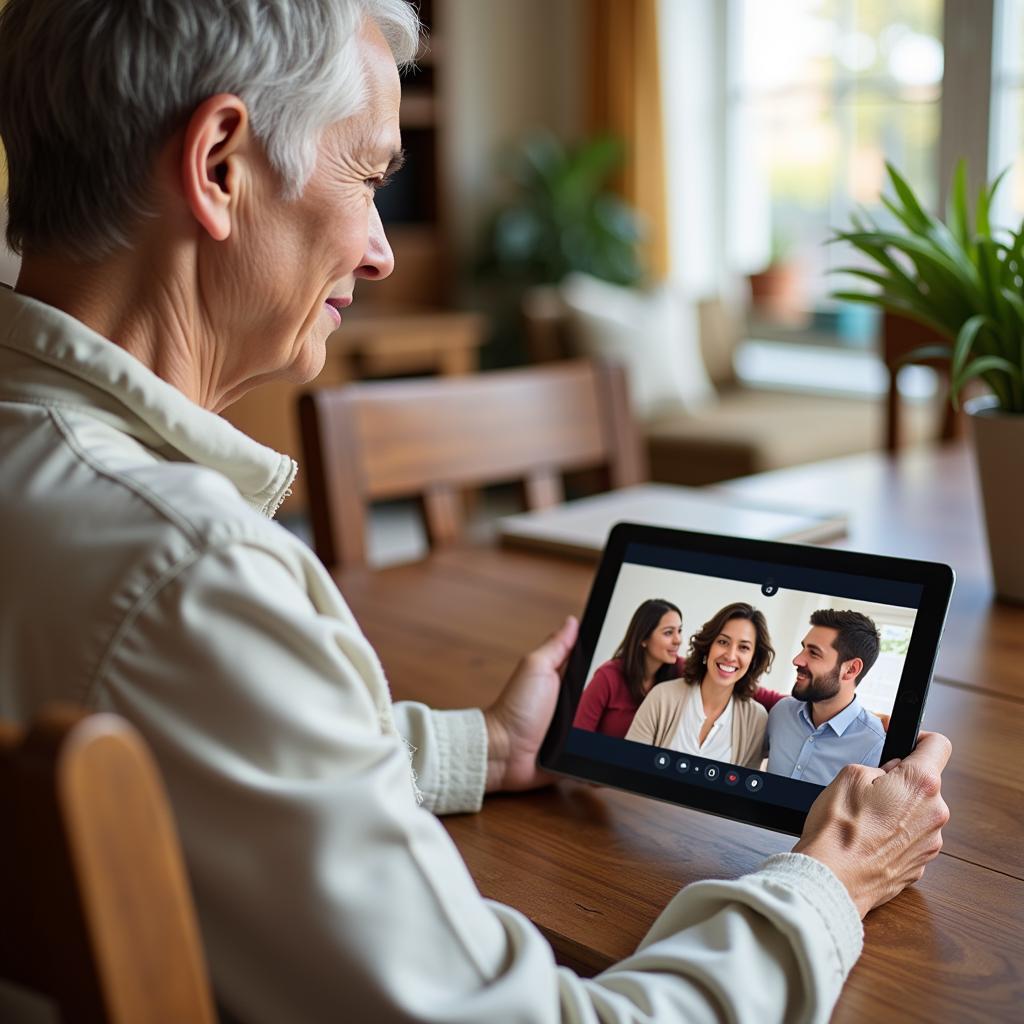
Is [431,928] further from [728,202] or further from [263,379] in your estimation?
[728,202]

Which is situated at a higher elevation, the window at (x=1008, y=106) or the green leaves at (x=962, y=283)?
the window at (x=1008, y=106)

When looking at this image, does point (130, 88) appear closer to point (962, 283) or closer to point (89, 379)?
point (89, 379)

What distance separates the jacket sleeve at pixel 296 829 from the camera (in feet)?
2.02

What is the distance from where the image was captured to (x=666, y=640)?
3.28 ft

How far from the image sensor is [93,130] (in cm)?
79

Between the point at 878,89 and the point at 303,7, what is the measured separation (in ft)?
14.9

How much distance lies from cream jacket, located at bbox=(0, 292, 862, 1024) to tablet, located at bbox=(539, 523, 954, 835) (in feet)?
0.61

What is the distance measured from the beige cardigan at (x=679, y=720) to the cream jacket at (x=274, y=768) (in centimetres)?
19

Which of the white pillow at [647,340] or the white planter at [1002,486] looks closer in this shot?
the white planter at [1002,486]

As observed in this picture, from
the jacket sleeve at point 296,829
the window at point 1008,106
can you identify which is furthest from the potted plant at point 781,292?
the jacket sleeve at point 296,829

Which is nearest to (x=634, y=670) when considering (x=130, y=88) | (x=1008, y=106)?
(x=130, y=88)

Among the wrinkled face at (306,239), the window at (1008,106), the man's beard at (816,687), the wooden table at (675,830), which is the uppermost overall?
the window at (1008,106)

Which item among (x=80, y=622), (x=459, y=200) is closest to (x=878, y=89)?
(x=459, y=200)

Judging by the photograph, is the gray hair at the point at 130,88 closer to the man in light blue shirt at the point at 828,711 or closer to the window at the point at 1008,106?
the man in light blue shirt at the point at 828,711
